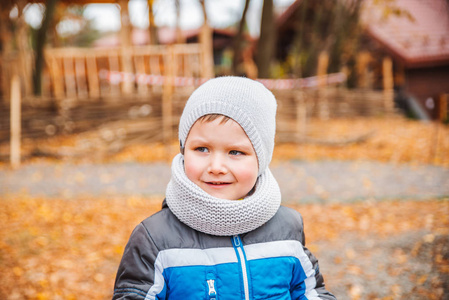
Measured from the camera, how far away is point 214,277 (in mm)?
1450

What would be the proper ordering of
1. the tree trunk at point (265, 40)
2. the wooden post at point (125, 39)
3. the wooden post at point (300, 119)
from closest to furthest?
the wooden post at point (300, 119)
the wooden post at point (125, 39)
the tree trunk at point (265, 40)

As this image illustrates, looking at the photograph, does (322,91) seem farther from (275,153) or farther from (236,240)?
(236,240)

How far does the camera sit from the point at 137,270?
4.59 feet

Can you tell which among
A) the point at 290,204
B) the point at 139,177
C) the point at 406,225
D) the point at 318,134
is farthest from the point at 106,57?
the point at 406,225

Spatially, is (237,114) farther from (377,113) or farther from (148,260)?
(377,113)

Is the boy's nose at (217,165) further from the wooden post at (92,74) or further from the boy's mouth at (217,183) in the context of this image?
the wooden post at (92,74)

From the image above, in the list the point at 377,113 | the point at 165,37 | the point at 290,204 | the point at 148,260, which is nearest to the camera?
the point at 148,260

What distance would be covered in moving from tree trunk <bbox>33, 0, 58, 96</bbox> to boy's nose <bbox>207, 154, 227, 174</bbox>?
385 inches

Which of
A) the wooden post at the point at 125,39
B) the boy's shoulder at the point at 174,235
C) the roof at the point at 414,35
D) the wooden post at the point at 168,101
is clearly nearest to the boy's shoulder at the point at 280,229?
the boy's shoulder at the point at 174,235

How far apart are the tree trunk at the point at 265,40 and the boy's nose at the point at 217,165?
11.2m

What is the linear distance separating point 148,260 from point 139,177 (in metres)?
5.54

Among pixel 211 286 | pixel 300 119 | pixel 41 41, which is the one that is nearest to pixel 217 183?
pixel 211 286

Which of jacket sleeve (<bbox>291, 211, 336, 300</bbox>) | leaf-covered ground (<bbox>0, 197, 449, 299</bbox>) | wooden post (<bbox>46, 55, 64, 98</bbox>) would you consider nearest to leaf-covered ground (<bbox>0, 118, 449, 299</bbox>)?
leaf-covered ground (<bbox>0, 197, 449, 299</bbox>)

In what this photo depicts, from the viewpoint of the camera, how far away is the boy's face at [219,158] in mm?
1491
